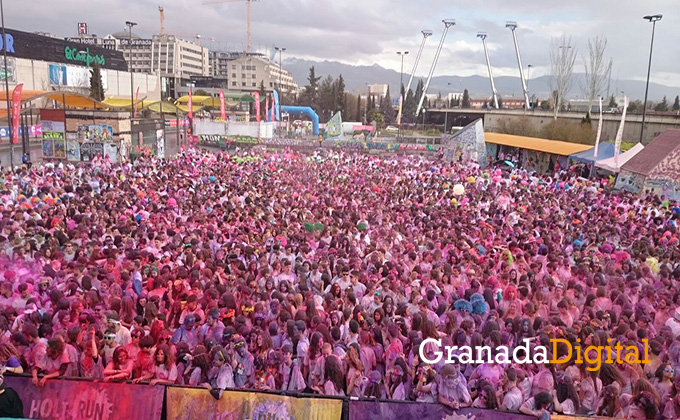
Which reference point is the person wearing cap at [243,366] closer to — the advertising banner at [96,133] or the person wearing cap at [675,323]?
the person wearing cap at [675,323]

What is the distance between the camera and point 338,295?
25.8ft

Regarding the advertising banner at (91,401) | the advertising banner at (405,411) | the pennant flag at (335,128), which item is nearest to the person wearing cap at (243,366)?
the advertising banner at (91,401)

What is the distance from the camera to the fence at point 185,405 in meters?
5.05

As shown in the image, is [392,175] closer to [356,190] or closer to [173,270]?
[356,190]

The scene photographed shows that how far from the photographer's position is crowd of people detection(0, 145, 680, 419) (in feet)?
17.6

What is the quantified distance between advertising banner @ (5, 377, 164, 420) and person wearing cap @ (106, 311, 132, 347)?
79cm

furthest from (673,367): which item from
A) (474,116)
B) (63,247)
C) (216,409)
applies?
(474,116)

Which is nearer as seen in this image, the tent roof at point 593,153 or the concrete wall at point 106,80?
the tent roof at point 593,153

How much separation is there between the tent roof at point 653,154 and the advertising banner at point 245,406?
62.4 feet

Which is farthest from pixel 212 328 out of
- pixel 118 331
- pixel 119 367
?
pixel 119 367

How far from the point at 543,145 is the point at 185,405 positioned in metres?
29.3

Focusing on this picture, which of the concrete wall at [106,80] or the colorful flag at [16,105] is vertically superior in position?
the concrete wall at [106,80]

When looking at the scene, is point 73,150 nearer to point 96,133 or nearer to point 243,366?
point 96,133

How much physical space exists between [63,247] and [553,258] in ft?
29.1
